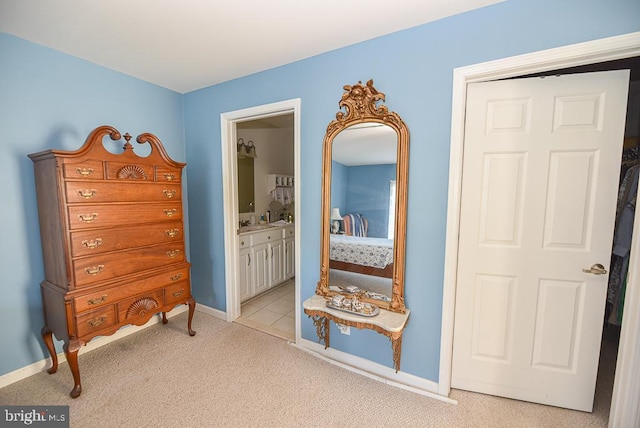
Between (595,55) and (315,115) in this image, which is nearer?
(595,55)

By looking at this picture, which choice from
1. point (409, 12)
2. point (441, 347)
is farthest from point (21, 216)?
point (441, 347)

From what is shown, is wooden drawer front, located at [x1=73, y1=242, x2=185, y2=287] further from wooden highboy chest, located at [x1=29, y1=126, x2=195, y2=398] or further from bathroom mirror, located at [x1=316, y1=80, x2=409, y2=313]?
bathroom mirror, located at [x1=316, y1=80, x2=409, y2=313]

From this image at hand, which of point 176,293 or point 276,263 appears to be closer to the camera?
point 176,293

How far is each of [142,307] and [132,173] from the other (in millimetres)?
1040

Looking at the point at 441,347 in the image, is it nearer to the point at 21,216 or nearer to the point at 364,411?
the point at 364,411

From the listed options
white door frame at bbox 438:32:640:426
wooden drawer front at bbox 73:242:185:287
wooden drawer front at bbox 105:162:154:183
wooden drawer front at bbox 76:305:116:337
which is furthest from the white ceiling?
wooden drawer front at bbox 76:305:116:337

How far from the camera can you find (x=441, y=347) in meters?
1.71

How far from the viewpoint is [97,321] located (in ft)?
5.81

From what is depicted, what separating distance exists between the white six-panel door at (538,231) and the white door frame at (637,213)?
0.31ft

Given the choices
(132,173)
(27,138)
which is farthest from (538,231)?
(27,138)

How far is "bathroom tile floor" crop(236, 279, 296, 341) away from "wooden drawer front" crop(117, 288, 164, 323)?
0.85 metres

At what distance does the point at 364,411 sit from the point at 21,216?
106 inches

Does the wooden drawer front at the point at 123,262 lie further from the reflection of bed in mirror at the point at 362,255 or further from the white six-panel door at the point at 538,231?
the white six-panel door at the point at 538,231

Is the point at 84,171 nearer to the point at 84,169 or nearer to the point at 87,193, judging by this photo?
the point at 84,169
